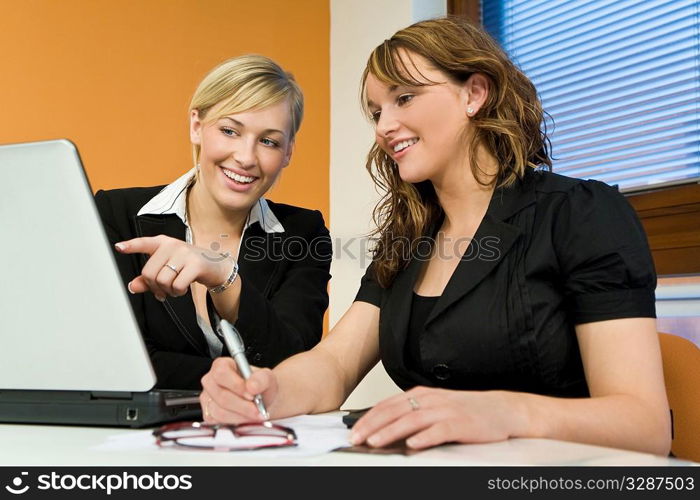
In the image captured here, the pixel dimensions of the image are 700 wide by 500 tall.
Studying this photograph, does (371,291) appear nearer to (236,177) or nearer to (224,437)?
(236,177)

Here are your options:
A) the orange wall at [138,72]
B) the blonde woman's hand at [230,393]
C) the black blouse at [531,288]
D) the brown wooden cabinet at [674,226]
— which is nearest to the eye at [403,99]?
the black blouse at [531,288]

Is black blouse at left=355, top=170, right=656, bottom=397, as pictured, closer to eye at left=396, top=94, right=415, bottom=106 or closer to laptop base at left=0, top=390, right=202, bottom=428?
eye at left=396, top=94, right=415, bottom=106

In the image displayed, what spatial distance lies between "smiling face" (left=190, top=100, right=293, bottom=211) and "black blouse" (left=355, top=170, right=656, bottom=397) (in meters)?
0.68

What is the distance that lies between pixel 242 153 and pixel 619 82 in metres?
1.29

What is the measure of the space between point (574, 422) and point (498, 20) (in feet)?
7.30

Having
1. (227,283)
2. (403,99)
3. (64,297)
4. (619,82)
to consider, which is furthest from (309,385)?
(619,82)

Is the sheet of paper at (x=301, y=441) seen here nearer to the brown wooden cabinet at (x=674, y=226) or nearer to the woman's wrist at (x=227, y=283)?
the woman's wrist at (x=227, y=283)

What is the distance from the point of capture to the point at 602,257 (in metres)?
1.20

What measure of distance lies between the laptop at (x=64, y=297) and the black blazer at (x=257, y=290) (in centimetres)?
52

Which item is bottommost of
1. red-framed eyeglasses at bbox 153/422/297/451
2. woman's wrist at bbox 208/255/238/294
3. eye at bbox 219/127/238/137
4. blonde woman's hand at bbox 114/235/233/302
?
red-framed eyeglasses at bbox 153/422/297/451

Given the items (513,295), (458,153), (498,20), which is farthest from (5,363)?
(498,20)

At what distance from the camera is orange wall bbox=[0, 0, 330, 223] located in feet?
8.14

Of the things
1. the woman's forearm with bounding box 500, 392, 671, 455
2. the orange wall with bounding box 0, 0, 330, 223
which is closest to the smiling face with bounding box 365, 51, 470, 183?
the woman's forearm with bounding box 500, 392, 671, 455

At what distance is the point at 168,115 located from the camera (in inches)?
110
